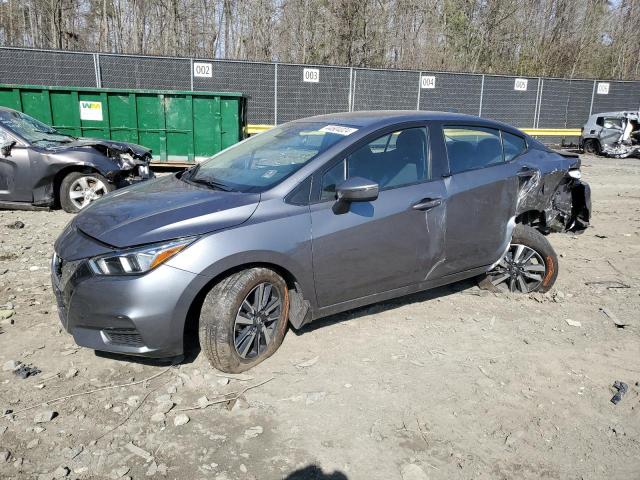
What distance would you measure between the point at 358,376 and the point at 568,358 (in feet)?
5.11

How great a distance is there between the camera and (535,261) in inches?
190

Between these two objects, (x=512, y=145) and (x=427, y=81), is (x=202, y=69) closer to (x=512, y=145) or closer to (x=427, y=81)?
(x=427, y=81)

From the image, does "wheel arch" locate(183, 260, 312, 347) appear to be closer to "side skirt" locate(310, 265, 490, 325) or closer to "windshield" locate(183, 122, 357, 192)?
"side skirt" locate(310, 265, 490, 325)

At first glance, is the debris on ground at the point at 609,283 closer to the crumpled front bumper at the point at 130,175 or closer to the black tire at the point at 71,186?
the crumpled front bumper at the point at 130,175

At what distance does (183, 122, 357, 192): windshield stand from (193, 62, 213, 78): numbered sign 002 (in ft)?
40.4

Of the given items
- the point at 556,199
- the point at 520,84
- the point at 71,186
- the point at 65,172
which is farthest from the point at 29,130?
the point at 520,84

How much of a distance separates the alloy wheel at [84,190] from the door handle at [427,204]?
5567mm

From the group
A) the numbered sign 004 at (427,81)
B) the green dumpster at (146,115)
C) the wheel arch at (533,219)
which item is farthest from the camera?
the numbered sign 004 at (427,81)

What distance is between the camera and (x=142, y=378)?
3.34m

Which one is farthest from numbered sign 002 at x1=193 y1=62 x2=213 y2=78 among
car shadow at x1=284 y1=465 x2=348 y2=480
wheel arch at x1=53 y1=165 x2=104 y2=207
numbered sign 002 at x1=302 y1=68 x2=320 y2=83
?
car shadow at x1=284 y1=465 x2=348 y2=480

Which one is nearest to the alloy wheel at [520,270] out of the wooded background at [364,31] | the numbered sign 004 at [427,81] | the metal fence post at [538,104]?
the numbered sign 004 at [427,81]

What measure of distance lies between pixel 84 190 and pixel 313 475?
6.52m

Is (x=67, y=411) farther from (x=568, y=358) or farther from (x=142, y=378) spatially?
(x=568, y=358)

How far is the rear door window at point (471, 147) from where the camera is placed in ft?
13.8
